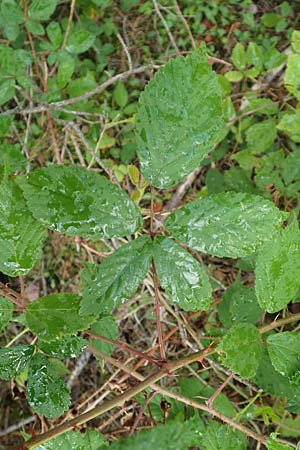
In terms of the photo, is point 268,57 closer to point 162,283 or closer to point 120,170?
point 120,170

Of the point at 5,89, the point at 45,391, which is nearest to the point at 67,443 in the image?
the point at 45,391

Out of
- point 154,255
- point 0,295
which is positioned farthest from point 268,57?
point 0,295

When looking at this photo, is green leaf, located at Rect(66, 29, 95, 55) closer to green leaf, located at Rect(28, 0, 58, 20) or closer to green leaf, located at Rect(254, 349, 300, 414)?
green leaf, located at Rect(28, 0, 58, 20)

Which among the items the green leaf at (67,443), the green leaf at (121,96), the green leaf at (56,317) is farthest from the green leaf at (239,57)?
the green leaf at (67,443)

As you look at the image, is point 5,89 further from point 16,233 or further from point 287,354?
point 287,354

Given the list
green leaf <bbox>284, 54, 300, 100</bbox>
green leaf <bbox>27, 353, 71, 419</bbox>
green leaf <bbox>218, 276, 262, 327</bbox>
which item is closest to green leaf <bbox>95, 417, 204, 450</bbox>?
green leaf <bbox>27, 353, 71, 419</bbox>
